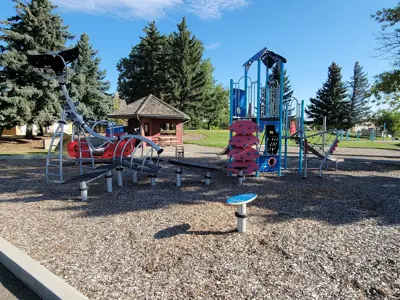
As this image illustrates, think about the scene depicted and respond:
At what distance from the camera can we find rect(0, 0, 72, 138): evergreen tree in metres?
17.7

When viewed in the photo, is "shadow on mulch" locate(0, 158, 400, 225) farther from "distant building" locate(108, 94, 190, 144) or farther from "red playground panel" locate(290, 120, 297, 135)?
"distant building" locate(108, 94, 190, 144)

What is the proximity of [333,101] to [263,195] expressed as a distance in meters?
46.8

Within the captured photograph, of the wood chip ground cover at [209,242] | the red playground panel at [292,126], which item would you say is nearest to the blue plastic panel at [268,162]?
the red playground panel at [292,126]

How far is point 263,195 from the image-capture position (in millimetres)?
5648

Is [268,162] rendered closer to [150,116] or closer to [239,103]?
[239,103]

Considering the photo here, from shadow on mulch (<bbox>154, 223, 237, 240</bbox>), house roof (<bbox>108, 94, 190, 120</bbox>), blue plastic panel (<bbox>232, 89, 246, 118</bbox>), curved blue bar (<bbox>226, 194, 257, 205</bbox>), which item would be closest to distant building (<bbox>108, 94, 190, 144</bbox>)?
house roof (<bbox>108, 94, 190, 120</bbox>)

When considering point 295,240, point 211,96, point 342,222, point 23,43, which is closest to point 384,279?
point 295,240

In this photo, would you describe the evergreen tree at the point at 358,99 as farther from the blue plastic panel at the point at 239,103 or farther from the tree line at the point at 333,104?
the blue plastic panel at the point at 239,103

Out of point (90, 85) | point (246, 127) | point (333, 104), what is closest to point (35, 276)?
point (246, 127)

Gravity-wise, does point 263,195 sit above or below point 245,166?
below

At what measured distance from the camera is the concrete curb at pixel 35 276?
7.23 ft

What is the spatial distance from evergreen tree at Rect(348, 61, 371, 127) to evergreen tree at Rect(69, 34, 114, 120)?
135ft

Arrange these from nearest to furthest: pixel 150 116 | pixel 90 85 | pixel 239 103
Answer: pixel 239 103
pixel 150 116
pixel 90 85

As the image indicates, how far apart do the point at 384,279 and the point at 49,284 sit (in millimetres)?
2892
